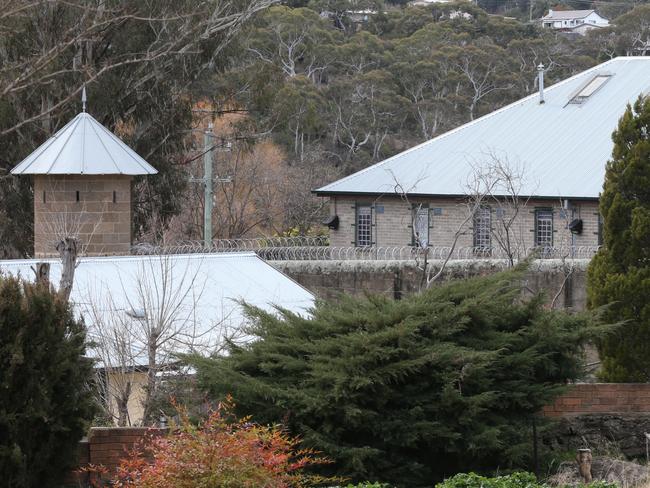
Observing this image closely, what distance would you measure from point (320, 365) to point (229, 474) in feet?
9.11

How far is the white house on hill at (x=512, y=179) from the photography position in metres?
37.3

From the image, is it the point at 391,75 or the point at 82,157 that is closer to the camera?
the point at 82,157

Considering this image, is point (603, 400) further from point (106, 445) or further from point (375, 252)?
point (375, 252)

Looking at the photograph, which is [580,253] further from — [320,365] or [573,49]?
[573,49]

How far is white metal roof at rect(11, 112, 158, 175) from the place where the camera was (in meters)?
26.9

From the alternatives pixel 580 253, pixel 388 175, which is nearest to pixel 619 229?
pixel 580 253

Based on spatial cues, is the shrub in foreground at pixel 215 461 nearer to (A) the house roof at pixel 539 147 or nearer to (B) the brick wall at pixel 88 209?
(B) the brick wall at pixel 88 209

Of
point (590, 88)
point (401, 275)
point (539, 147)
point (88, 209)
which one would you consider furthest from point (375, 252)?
point (88, 209)

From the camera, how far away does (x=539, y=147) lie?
40.3 metres

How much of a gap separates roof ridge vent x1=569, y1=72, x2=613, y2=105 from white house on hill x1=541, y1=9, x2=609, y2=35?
5588 cm

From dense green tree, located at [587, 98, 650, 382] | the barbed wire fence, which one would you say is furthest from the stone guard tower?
dense green tree, located at [587, 98, 650, 382]

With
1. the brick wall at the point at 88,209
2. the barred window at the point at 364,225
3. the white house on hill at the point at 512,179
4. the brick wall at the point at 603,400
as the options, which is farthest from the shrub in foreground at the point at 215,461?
the barred window at the point at 364,225

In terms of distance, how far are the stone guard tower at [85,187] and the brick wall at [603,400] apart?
13741 mm

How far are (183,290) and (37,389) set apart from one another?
7.81 meters
